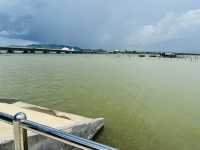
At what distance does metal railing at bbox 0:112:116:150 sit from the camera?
2.01 m

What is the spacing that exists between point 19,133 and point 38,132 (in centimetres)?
31

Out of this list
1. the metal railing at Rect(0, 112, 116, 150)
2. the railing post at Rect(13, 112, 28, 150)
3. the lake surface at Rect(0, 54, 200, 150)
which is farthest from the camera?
the lake surface at Rect(0, 54, 200, 150)

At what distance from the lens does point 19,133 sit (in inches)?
Result: 105

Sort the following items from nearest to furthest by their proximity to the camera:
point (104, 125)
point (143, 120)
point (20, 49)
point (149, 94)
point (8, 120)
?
point (8, 120) → point (104, 125) → point (143, 120) → point (149, 94) → point (20, 49)

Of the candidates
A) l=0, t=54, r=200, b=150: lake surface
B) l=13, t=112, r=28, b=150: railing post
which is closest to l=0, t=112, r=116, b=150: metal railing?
l=13, t=112, r=28, b=150: railing post

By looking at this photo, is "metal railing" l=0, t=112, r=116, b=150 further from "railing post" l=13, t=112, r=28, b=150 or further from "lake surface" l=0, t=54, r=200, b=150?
"lake surface" l=0, t=54, r=200, b=150

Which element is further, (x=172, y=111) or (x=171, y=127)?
(x=172, y=111)

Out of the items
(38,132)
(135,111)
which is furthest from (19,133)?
(135,111)

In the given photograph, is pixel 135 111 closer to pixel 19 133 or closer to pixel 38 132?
pixel 19 133

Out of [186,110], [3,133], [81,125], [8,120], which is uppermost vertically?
[8,120]

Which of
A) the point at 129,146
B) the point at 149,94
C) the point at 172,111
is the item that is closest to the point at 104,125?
the point at 129,146

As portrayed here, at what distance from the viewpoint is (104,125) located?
32.5ft

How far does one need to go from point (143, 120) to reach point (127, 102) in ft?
11.8

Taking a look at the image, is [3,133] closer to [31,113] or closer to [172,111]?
[31,113]
